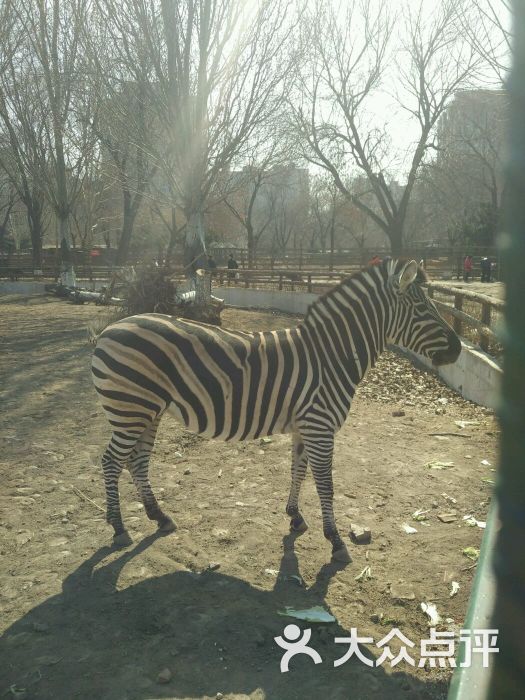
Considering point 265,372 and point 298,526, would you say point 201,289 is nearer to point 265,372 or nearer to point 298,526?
A: point 265,372

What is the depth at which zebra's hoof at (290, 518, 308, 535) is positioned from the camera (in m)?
4.23

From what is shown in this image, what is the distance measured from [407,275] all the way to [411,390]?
4.98 metres

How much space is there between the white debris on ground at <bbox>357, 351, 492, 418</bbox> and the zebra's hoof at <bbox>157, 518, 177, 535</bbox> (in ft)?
15.3

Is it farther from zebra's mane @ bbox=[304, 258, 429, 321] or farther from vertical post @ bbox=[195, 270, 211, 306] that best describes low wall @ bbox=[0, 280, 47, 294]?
zebra's mane @ bbox=[304, 258, 429, 321]

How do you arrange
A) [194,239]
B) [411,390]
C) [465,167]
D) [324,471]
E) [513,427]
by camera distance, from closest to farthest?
[513,427], [324,471], [411,390], [194,239], [465,167]

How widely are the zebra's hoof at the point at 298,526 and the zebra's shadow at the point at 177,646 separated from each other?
624mm

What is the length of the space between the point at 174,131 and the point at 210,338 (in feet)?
37.4

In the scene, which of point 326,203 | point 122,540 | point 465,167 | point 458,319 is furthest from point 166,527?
point 326,203

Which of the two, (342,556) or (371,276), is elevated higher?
(371,276)

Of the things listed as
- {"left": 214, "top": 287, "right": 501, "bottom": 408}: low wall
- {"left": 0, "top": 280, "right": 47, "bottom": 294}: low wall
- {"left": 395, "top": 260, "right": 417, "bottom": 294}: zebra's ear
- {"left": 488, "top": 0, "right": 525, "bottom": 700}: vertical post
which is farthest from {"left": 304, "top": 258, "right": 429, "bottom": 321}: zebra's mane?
{"left": 0, "top": 280, "right": 47, "bottom": 294}: low wall

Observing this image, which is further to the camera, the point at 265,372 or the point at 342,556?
the point at 265,372

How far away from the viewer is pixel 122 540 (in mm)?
3951

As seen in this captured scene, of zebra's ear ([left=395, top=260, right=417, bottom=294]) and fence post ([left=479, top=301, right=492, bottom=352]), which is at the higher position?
zebra's ear ([left=395, top=260, right=417, bottom=294])

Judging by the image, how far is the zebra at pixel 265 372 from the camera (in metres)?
3.82
